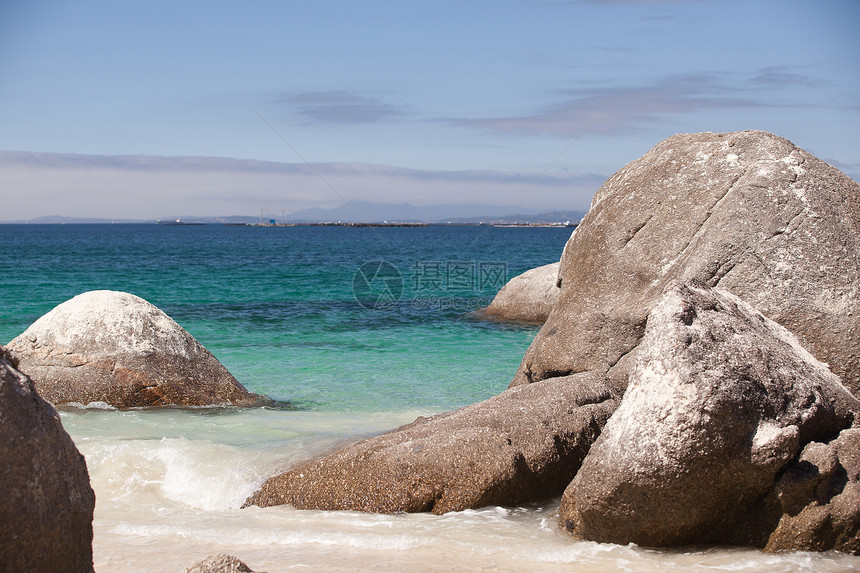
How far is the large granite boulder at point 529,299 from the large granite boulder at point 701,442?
14969mm

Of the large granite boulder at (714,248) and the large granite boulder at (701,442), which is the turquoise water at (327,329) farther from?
the large granite boulder at (701,442)

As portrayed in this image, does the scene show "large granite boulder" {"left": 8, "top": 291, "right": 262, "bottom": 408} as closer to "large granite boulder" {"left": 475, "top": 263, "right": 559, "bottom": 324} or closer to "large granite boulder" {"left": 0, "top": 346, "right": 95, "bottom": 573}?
"large granite boulder" {"left": 0, "top": 346, "right": 95, "bottom": 573}

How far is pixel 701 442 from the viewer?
15.7 ft

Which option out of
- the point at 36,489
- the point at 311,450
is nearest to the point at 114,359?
the point at 311,450

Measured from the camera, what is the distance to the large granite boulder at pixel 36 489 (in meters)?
3.31

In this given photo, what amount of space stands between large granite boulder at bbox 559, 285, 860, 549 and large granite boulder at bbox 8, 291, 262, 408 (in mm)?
6615

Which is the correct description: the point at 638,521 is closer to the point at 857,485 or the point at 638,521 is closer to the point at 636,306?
the point at 857,485

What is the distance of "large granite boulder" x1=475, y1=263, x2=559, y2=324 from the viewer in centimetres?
2056

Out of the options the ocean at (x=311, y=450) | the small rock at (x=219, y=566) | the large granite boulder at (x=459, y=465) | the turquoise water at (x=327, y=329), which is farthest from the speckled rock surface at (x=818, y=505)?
the turquoise water at (x=327, y=329)

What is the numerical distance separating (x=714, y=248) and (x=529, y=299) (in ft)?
45.4

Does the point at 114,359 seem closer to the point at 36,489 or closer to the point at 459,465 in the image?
the point at 459,465

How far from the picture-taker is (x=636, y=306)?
7680 mm

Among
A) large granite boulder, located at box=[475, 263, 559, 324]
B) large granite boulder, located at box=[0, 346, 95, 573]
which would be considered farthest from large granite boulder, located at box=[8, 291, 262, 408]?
large granite boulder, located at box=[475, 263, 559, 324]

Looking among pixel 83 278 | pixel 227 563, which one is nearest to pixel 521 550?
pixel 227 563
